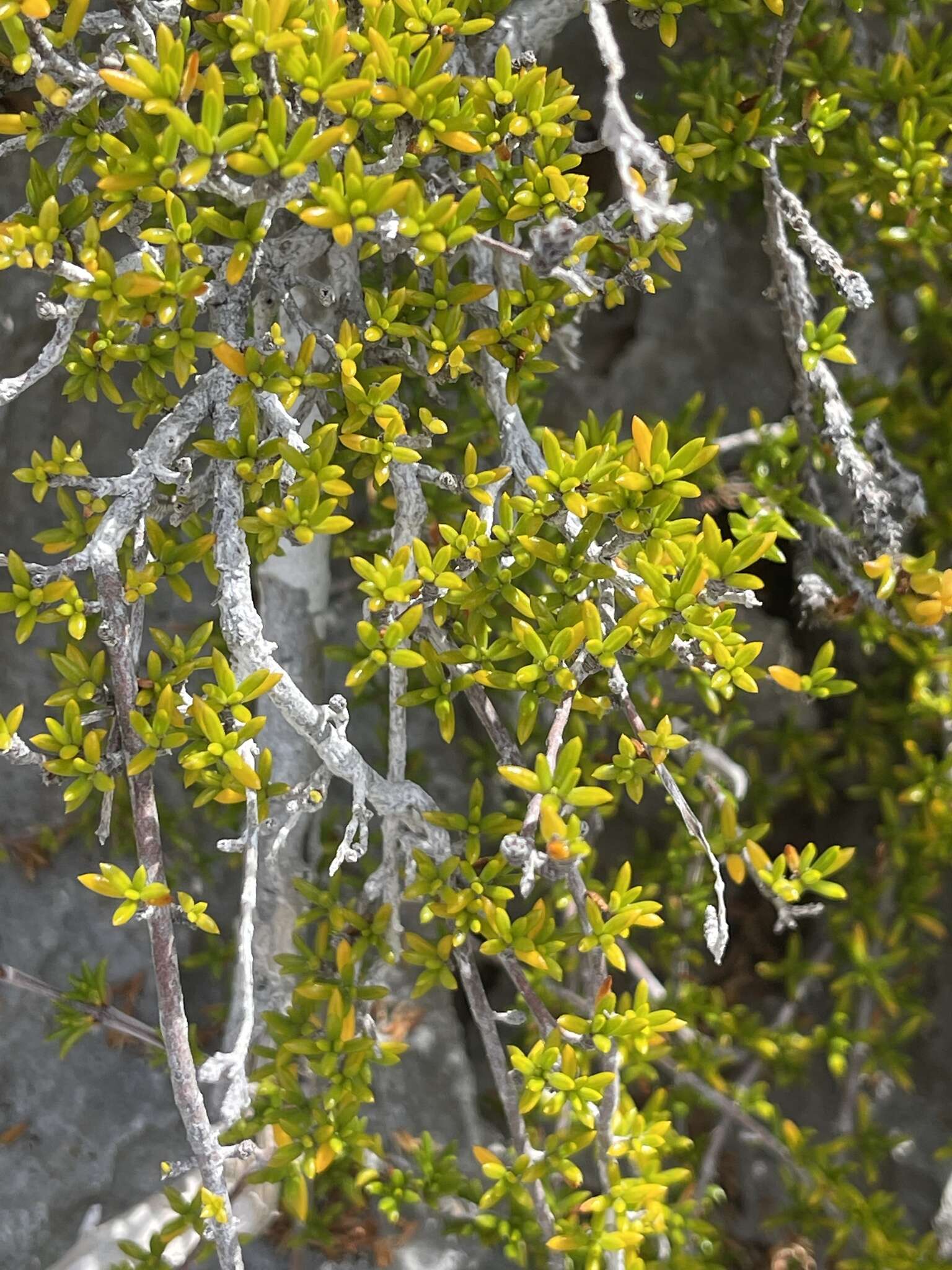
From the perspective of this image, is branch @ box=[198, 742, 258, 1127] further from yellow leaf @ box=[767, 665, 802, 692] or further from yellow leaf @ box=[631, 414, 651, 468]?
yellow leaf @ box=[767, 665, 802, 692]

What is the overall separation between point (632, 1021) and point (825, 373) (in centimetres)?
127

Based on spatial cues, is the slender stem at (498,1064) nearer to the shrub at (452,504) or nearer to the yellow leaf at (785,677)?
Result: the shrub at (452,504)

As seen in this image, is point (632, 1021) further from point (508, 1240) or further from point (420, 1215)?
point (420, 1215)

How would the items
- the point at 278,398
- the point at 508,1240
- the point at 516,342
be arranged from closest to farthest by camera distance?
1. the point at 278,398
2. the point at 516,342
3. the point at 508,1240

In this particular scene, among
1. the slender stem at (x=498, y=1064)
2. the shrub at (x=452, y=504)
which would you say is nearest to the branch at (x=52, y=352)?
the shrub at (x=452, y=504)

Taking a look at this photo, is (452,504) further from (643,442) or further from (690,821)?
(690,821)

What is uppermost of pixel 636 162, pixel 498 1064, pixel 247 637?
pixel 636 162

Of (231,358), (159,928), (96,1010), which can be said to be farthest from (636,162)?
(96,1010)

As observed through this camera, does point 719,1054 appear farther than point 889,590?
Yes

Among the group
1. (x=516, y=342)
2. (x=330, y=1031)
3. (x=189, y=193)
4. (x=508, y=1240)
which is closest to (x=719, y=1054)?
(x=508, y=1240)

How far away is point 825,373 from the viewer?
1.91 m

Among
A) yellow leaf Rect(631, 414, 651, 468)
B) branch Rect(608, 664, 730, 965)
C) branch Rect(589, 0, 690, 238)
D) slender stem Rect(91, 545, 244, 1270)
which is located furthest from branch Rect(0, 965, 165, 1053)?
branch Rect(589, 0, 690, 238)

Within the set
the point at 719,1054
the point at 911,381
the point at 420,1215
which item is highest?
the point at 911,381

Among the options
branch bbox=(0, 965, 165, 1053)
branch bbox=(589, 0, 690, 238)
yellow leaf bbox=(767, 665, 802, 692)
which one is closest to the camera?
branch bbox=(589, 0, 690, 238)
